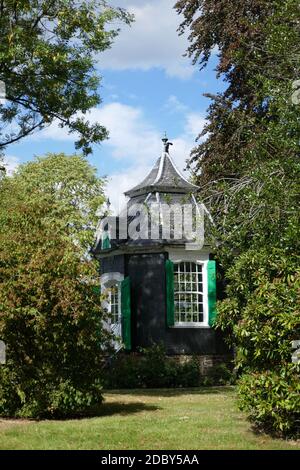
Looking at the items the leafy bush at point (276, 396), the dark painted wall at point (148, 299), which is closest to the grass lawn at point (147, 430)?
the leafy bush at point (276, 396)

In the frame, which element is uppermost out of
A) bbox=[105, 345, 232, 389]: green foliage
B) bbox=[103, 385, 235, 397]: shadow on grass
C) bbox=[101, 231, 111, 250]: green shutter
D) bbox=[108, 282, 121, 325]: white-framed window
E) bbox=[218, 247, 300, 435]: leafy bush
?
bbox=[101, 231, 111, 250]: green shutter

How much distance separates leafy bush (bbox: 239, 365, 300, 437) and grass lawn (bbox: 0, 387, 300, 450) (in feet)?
1.05

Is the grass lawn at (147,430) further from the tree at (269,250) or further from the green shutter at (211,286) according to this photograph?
the green shutter at (211,286)

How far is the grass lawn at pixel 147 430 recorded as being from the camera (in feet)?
28.1

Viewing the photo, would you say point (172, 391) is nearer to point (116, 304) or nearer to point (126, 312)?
point (126, 312)

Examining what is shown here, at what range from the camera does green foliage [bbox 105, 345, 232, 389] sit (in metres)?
17.8

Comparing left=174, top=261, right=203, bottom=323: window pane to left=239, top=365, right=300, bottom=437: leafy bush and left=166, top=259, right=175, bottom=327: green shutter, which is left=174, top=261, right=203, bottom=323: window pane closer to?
left=166, top=259, right=175, bottom=327: green shutter

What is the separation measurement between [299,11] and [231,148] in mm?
7137

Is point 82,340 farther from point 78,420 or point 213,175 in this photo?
point 213,175

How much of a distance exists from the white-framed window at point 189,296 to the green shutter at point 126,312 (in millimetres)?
1385

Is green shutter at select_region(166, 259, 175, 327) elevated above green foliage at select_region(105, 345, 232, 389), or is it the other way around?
green shutter at select_region(166, 259, 175, 327)

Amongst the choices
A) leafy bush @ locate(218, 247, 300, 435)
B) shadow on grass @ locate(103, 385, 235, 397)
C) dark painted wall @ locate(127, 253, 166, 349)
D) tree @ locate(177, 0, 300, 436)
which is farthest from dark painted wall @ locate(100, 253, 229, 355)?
leafy bush @ locate(218, 247, 300, 435)

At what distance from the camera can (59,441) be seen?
28.8ft

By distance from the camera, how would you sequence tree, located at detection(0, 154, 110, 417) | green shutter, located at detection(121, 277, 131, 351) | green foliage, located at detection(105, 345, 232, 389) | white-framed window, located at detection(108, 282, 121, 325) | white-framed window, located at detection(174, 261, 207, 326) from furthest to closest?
1. white-framed window, located at detection(108, 282, 121, 325)
2. white-framed window, located at detection(174, 261, 207, 326)
3. green shutter, located at detection(121, 277, 131, 351)
4. green foliage, located at detection(105, 345, 232, 389)
5. tree, located at detection(0, 154, 110, 417)
